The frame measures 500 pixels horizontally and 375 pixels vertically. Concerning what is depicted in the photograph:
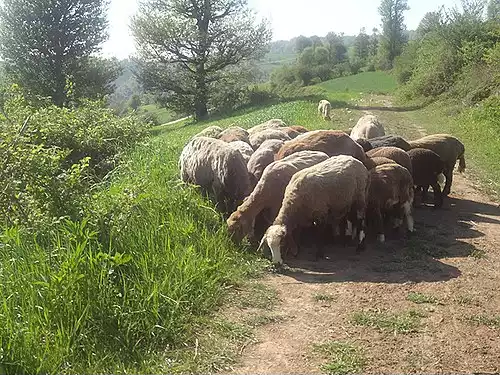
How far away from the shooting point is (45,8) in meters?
33.2

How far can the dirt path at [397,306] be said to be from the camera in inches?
186

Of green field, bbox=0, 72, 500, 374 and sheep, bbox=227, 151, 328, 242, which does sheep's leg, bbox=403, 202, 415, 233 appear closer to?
sheep, bbox=227, 151, 328, 242

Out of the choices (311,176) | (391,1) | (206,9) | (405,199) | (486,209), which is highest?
(391,1)

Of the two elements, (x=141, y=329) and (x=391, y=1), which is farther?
(x=391, y=1)

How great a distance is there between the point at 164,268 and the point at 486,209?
6859 mm

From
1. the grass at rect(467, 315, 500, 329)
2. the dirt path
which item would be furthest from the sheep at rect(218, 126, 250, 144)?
the grass at rect(467, 315, 500, 329)

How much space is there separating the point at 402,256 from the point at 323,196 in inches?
56.8

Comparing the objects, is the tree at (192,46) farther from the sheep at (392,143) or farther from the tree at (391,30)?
the tree at (391,30)

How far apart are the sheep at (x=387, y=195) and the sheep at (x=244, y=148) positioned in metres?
2.70

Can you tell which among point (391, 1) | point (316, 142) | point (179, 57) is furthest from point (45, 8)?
point (391, 1)

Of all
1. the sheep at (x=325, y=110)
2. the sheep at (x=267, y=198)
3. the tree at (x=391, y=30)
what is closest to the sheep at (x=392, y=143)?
the sheep at (x=267, y=198)

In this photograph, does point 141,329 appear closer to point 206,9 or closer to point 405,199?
point 405,199

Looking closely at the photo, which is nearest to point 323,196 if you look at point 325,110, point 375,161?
point 375,161

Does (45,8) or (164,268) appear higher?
(45,8)
